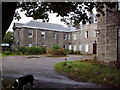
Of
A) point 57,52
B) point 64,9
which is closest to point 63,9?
point 64,9

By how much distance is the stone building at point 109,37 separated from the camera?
10062mm

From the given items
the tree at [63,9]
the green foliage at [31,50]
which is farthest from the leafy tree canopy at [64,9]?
the green foliage at [31,50]

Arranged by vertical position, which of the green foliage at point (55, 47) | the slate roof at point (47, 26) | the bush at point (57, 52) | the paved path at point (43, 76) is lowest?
the paved path at point (43, 76)

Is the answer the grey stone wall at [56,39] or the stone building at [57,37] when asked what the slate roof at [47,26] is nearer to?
the stone building at [57,37]

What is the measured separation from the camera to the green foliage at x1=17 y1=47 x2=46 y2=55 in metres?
18.6

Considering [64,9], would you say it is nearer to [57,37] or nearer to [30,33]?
[57,37]

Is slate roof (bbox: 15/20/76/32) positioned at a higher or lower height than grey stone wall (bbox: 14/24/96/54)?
higher

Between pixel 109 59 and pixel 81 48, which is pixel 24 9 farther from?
pixel 81 48

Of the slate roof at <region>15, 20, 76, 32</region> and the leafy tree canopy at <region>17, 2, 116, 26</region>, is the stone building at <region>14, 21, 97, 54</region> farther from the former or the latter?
the leafy tree canopy at <region>17, 2, 116, 26</region>

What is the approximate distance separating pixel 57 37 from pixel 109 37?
366 inches

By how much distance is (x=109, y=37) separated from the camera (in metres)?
10.6

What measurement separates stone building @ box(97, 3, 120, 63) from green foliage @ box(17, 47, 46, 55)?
9.15m

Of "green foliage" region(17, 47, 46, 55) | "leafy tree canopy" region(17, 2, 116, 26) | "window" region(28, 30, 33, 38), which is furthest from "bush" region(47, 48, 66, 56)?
"leafy tree canopy" region(17, 2, 116, 26)

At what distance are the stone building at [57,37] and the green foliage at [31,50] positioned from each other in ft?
2.49
